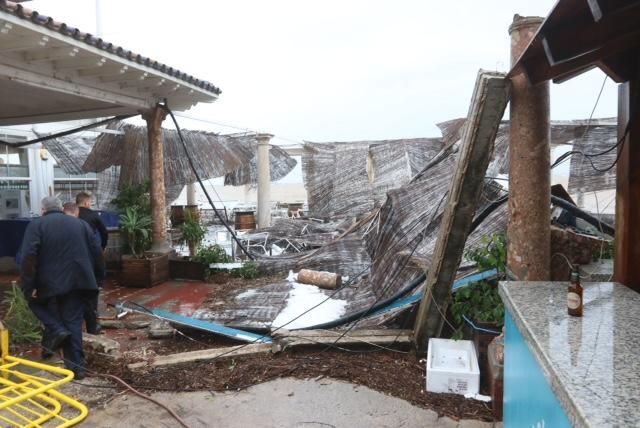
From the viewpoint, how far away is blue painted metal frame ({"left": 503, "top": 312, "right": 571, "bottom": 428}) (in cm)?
144

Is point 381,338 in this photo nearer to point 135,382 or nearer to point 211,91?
point 135,382

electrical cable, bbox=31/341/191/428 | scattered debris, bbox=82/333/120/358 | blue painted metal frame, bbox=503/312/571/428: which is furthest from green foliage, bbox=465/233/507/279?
scattered debris, bbox=82/333/120/358

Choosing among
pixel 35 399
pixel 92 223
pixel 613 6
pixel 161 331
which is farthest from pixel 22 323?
pixel 613 6

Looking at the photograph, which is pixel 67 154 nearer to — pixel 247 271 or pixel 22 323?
pixel 247 271

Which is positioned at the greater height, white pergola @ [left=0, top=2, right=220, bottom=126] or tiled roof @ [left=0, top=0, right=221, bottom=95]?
tiled roof @ [left=0, top=0, right=221, bottom=95]

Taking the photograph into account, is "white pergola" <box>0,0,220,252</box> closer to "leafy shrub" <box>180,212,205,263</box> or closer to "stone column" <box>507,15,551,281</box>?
"leafy shrub" <box>180,212,205,263</box>

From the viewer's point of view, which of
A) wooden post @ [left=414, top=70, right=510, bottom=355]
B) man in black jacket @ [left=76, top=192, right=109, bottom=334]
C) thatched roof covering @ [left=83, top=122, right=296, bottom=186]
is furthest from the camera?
thatched roof covering @ [left=83, top=122, right=296, bottom=186]

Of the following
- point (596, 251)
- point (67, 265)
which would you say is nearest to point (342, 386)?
point (596, 251)

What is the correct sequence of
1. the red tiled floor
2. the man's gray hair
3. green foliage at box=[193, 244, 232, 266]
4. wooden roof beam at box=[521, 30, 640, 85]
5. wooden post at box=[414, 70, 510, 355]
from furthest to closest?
green foliage at box=[193, 244, 232, 266], the red tiled floor, the man's gray hair, wooden post at box=[414, 70, 510, 355], wooden roof beam at box=[521, 30, 640, 85]

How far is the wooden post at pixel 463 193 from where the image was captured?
11.0ft

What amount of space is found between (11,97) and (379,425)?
711cm

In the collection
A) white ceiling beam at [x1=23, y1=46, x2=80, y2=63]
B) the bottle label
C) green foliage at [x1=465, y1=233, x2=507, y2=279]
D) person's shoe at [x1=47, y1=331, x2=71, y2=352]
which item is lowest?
person's shoe at [x1=47, y1=331, x2=71, y2=352]

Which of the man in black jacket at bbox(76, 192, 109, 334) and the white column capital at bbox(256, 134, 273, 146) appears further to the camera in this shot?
the white column capital at bbox(256, 134, 273, 146)

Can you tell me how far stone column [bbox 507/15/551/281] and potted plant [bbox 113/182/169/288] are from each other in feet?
20.0
